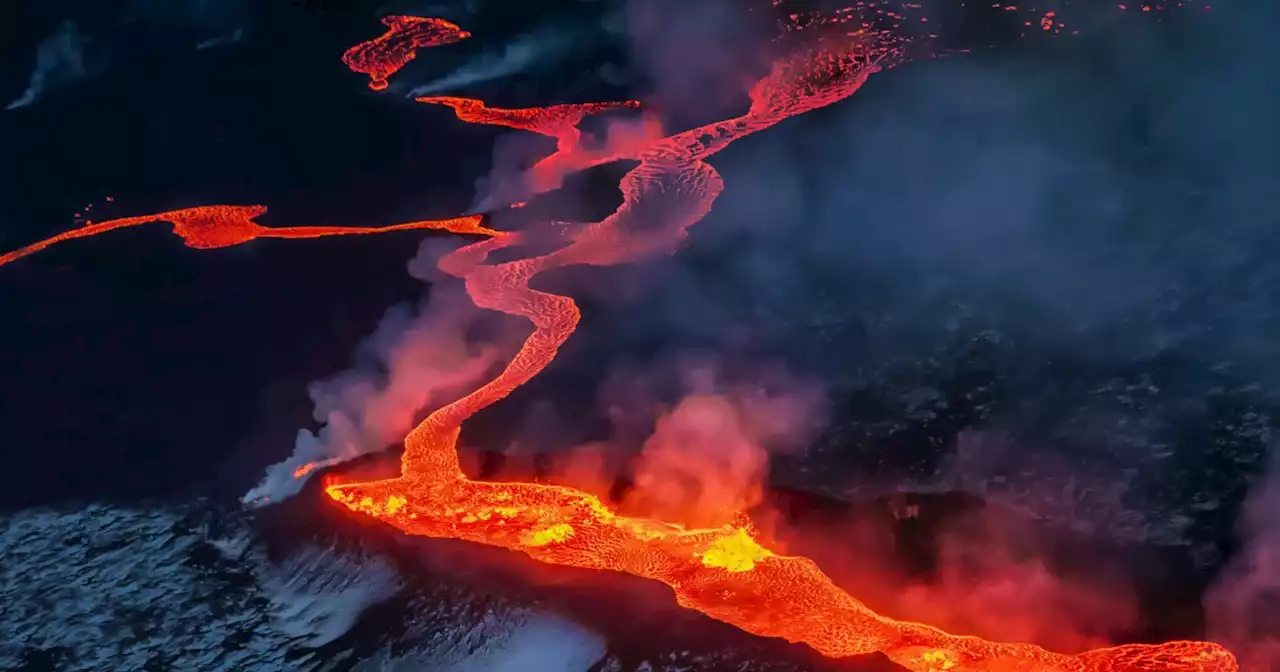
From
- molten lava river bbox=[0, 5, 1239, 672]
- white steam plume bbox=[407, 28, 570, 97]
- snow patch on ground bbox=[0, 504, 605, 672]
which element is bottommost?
snow patch on ground bbox=[0, 504, 605, 672]

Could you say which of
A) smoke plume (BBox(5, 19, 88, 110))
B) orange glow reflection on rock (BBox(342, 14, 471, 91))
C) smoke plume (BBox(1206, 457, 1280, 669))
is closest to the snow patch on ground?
smoke plume (BBox(1206, 457, 1280, 669))

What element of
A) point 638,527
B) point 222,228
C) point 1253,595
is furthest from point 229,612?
point 222,228

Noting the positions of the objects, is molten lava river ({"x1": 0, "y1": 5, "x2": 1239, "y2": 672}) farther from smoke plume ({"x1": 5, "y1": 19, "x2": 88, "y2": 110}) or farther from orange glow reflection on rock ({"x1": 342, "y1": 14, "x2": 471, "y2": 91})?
smoke plume ({"x1": 5, "y1": 19, "x2": 88, "y2": 110})

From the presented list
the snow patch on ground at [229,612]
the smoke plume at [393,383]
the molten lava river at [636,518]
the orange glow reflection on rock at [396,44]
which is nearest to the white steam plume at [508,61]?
the molten lava river at [636,518]

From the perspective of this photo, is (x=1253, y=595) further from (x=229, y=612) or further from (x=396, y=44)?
(x=396, y=44)

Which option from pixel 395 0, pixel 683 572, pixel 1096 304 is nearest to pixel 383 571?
pixel 683 572

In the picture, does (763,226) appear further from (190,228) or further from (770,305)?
(190,228)
